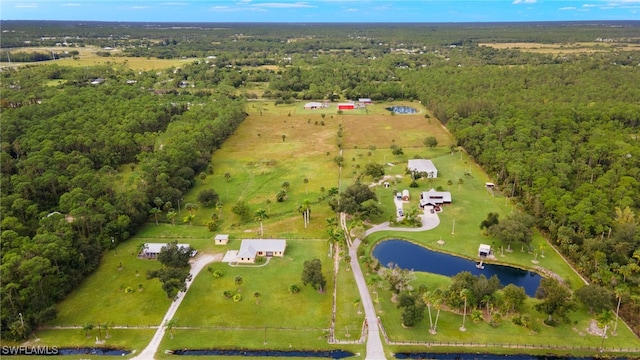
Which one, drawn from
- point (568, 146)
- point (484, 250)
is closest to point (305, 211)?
point (484, 250)

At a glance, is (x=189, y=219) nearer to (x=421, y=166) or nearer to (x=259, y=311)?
(x=259, y=311)

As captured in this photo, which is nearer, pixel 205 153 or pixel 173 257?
pixel 173 257

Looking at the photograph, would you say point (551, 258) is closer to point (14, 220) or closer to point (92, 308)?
point (92, 308)

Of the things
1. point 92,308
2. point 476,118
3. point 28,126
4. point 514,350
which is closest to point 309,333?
point 514,350

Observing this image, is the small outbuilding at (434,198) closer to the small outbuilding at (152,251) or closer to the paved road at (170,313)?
the paved road at (170,313)

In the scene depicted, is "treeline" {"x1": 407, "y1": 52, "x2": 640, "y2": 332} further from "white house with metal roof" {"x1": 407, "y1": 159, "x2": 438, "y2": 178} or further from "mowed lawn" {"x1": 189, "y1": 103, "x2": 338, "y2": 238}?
"mowed lawn" {"x1": 189, "y1": 103, "x2": 338, "y2": 238}
